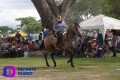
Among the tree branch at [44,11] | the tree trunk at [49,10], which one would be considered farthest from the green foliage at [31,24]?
the tree branch at [44,11]

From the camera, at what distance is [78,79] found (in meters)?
→ 13.7

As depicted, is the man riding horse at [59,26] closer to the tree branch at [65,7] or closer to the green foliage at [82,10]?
the tree branch at [65,7]

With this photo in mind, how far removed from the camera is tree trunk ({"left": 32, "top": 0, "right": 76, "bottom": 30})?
97.2ft

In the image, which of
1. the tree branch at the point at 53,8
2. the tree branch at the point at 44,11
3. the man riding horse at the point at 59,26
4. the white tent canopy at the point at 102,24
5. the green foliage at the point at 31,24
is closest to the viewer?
the man riding horse at the point at 59,26

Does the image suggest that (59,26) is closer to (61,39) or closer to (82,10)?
(61,39)

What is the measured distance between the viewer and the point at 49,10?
97.9 ft

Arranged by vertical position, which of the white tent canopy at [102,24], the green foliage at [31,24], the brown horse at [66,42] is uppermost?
the green foliage at [31,24]

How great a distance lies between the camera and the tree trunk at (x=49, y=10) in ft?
97.2

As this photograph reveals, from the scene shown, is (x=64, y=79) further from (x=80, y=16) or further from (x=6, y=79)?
(x=80, y=16)

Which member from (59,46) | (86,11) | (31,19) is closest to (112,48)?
(59,46)

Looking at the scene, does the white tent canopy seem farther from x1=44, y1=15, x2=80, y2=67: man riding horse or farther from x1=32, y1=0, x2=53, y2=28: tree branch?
x1=44, y1=15, x2=80, y2=67: man riding horse

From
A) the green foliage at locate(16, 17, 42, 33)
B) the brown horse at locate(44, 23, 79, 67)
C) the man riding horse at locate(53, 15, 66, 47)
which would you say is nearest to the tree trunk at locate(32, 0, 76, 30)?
the brown horse at locate(44, 23, 79, 67)

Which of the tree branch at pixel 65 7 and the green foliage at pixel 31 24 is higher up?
the green foliage at pixel 31 24

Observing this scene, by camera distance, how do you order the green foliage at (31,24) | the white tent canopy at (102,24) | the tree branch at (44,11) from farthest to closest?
the green foliage at (31,24) < the white tent canopy at (102,24) < the tree branch at (44,11)
